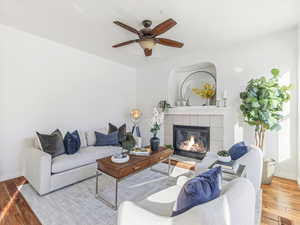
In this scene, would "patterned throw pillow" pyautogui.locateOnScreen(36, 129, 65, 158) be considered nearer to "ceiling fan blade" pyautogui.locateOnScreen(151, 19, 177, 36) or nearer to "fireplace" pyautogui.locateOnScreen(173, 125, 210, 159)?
"ceiling fan blade" pyautogui.locateOnScreen(151, 19, 177, 36)

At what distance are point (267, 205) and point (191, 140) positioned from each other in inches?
85.1

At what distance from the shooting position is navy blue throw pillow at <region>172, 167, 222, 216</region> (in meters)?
0.90

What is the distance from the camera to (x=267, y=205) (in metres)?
2.01

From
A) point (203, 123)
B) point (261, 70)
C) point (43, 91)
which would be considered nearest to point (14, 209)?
point (43, 91)

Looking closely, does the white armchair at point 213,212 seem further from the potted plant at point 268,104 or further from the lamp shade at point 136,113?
the lamp shade at point 136,113

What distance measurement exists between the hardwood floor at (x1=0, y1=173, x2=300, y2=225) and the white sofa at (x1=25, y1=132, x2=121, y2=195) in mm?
253

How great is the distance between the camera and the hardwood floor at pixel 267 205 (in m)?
1.72

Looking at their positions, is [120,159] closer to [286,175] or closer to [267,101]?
[267,101]

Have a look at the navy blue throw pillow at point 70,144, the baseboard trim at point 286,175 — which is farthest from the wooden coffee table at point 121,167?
the baseboard trim at point 286,175

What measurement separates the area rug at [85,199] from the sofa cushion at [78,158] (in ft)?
1.06

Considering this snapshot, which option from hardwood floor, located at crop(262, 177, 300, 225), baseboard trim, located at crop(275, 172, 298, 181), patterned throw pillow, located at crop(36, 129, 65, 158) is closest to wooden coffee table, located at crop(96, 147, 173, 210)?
patterned throw pillow, located at crop(36, 129, 65, 158)

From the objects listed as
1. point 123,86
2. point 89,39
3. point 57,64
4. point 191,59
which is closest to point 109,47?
point 89,39

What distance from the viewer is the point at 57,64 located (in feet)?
10.9

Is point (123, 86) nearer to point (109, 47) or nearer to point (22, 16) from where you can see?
point (109, 47)
